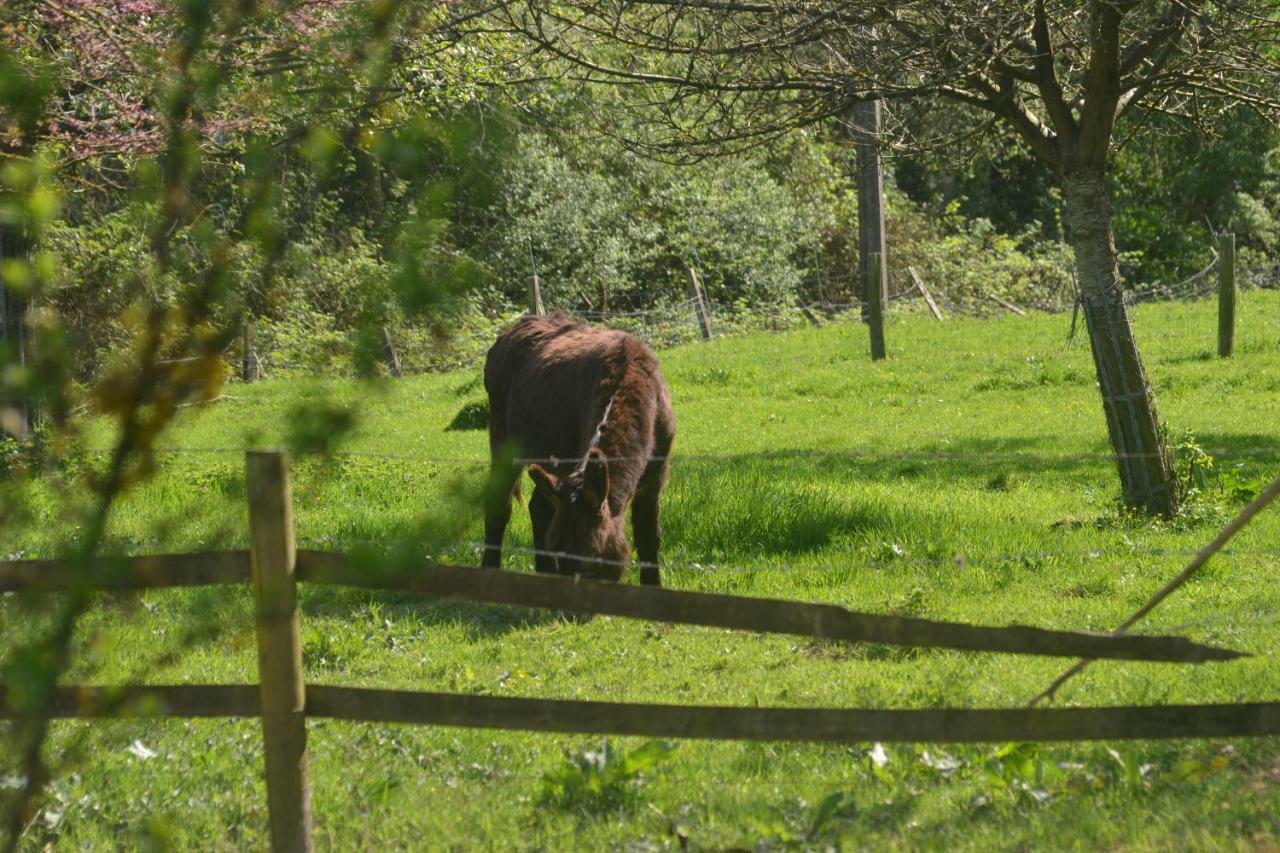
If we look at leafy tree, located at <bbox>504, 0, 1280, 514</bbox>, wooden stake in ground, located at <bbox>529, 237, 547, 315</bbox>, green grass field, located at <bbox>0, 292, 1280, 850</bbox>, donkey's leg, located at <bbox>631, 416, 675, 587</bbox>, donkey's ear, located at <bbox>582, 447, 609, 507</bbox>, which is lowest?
green grass field, located at <bbox>0, 292, 1280, 850</bbox>

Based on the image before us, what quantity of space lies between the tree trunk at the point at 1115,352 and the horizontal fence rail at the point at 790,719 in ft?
17.5

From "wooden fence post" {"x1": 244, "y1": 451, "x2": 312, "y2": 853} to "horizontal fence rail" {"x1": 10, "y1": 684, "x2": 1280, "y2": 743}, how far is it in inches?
5.6

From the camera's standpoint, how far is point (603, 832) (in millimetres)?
4555

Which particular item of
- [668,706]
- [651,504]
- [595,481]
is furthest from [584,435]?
[668,706]

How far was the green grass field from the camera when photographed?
425cm

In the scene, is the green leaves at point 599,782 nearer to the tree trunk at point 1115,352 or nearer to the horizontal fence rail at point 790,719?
the horizontal fence rail at point 790,719

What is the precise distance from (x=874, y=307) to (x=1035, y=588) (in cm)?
1248

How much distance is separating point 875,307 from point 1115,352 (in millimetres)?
10893

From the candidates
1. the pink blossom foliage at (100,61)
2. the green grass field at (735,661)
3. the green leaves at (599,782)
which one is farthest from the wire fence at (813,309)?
the green leaves at (599,782)

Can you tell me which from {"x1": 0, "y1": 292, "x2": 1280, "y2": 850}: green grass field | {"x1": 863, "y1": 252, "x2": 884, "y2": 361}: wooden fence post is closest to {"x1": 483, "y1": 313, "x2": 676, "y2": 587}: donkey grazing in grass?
{"x1": 0, "y1": 292, "x2": 1280, "y2": 850}: green grass field

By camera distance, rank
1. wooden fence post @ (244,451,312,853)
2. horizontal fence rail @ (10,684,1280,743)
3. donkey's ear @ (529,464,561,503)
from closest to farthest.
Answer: wooden fence post @ (244,451,312,853) → horizontal fence rail @ (10,684,1280,743) → donkey's ear @ (529,464,561,503)

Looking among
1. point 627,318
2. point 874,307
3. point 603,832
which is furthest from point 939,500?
point 627,318

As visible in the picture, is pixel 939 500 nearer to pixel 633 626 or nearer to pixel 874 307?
pixel 633 626

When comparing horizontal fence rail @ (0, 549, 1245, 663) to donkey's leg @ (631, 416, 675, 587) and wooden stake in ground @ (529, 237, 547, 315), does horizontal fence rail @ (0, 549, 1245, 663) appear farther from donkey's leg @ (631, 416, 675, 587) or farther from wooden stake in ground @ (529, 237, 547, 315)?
wooden stake in ground @ (529, 237, 547, 315)
